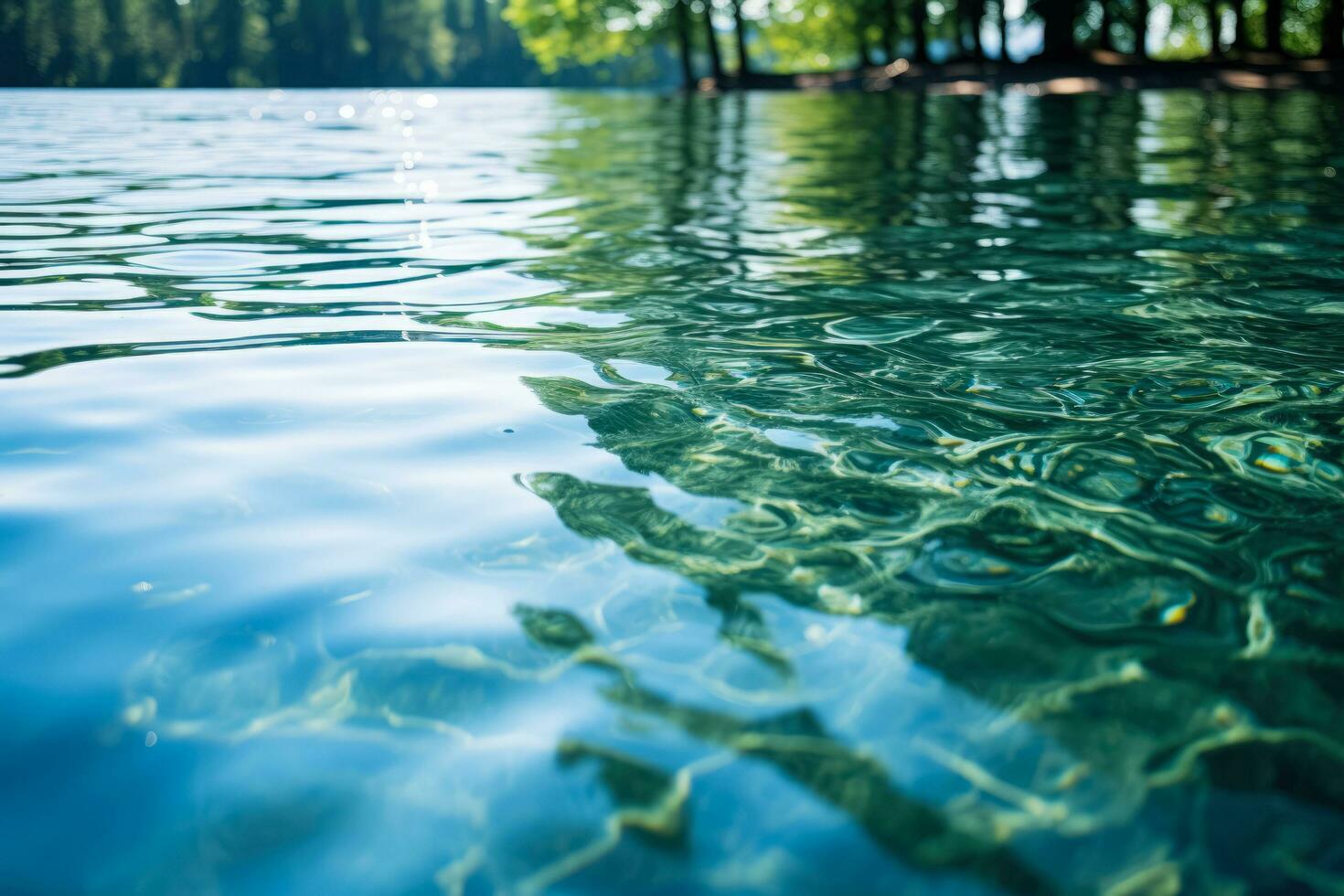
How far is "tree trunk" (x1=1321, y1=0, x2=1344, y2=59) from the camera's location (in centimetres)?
2798

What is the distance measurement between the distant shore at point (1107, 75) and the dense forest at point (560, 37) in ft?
3.22

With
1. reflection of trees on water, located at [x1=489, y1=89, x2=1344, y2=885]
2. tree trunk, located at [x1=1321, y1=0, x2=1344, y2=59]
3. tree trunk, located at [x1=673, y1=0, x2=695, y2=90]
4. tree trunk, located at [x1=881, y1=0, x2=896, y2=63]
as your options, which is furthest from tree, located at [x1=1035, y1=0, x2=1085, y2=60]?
reflection of trees on water, located at [x1=489, y1=89, x2=1344, y2=885]

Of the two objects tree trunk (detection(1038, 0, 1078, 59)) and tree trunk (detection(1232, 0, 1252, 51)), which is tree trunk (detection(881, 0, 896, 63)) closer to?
tree trunk (detection(1038, 0, 1078, 59))

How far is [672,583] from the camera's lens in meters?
2.06

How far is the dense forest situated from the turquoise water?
30732mm

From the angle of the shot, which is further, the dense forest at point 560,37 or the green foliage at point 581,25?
the green foliage at point 581,25

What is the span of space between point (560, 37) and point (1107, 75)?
21.4m

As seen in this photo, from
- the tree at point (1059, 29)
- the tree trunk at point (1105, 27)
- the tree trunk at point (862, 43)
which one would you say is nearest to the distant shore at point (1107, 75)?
the tree at point (1059, 29)

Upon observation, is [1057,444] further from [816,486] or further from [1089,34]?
→ [1089,34]

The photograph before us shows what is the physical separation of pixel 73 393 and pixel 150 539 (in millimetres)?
1278

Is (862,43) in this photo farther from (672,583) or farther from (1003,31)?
(672,583)

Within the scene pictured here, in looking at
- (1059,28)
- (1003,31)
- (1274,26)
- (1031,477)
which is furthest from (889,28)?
(1031,477)

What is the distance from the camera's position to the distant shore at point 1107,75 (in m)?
25.7

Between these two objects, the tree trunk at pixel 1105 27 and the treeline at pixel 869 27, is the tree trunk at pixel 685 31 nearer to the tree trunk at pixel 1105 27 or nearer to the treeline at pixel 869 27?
the treeline at pixel 869 27
